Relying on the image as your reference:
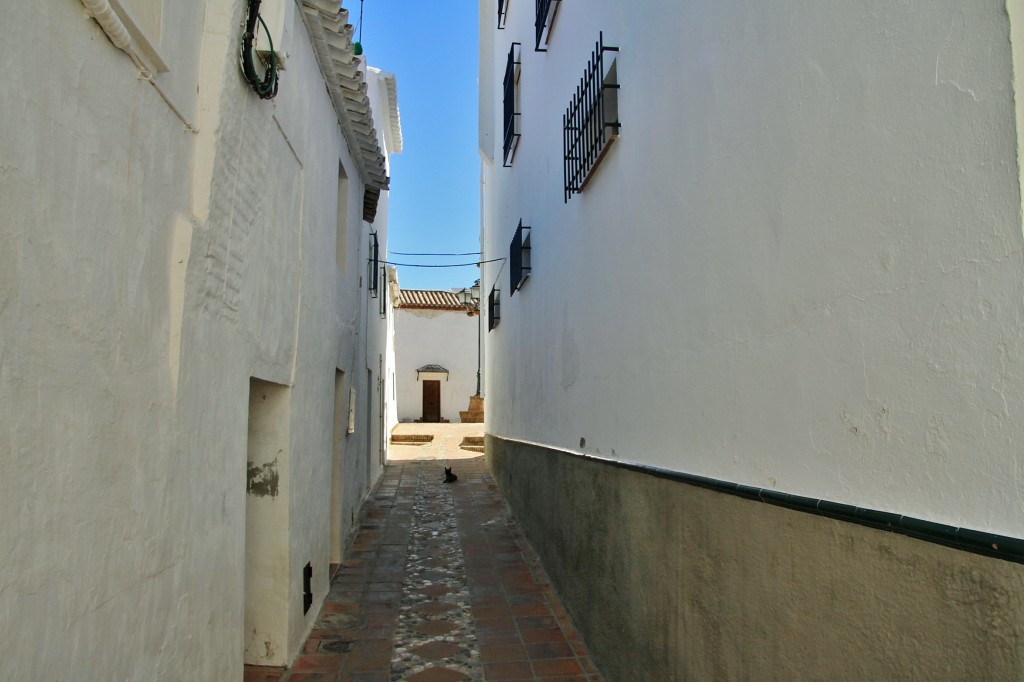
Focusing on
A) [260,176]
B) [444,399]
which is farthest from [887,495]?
[444,399]

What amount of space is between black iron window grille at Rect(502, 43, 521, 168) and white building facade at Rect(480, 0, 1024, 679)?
16.3 feet

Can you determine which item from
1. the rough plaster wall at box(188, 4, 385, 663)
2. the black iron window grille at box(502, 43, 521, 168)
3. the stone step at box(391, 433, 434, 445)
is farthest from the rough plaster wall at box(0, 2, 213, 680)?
the stone step at box(391, 433, 434, 445)

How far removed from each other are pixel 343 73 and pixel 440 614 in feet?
14.5

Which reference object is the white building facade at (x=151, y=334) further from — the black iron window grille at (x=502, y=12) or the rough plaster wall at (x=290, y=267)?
the black iron window grille at (x=502, y=12)

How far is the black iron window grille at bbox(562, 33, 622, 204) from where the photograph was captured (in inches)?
192

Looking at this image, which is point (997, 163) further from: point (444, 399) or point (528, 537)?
point (444, 399)

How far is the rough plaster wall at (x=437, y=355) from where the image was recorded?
105 ft

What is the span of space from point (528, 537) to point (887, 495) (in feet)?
22.9

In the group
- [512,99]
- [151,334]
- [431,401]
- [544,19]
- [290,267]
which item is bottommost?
[151,334]

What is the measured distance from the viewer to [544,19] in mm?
7273

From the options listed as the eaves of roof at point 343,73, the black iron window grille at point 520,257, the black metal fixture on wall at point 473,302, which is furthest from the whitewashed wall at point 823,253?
the black metal fixture on wall at point 473,302

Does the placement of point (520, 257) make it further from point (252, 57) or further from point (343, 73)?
point (252, 57)

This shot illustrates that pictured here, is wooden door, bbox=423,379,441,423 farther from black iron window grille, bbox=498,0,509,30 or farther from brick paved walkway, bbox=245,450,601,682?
brick paved walkway, bbox=245,450,601,682

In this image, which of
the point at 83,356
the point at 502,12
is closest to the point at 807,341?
the point at 83,356
